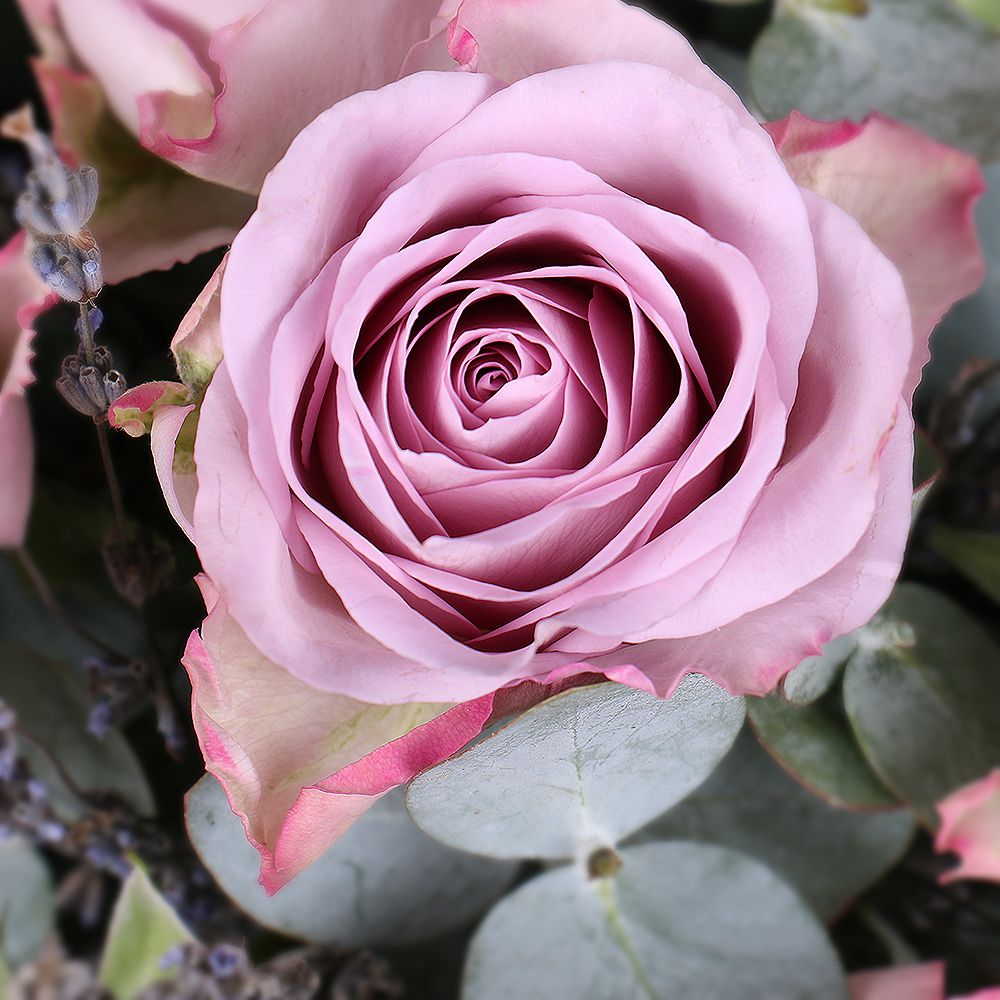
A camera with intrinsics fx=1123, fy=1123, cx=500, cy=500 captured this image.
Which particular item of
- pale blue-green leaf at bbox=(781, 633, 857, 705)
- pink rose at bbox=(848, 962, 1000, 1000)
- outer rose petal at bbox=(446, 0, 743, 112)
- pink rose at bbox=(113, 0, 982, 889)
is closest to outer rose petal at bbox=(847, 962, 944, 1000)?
pink rose at bbox=(848, 962, 1000, 1000)

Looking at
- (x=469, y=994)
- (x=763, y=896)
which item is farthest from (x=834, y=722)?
(x=469, y=994)

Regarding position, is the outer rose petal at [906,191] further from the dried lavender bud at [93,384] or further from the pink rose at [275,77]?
the dried lavender bud at [93,384]

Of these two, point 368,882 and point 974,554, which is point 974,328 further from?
point 368,882

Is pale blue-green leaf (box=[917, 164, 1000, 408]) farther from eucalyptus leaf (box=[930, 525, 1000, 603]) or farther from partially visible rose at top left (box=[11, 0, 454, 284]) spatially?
partially visible rose at top left (box=[11, 0, 454, 284])

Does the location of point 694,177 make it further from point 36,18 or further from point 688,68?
point 36,18

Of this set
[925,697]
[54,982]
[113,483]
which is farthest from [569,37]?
[54,982]

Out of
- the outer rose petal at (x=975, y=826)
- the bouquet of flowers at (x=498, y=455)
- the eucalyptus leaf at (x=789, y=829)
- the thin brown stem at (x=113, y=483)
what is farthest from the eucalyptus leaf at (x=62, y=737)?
the outer rose petal at (x=975, y=826)

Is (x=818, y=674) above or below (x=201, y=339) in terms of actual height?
below
